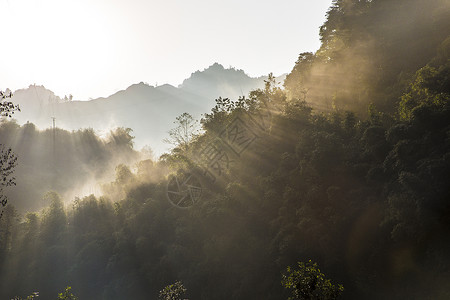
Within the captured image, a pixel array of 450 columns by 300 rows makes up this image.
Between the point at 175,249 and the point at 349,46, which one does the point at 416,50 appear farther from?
the point at 175,249

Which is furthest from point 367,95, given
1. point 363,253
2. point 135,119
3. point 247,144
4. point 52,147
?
point 135,119

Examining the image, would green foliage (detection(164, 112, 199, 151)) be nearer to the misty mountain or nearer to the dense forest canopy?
the dense forest canopy

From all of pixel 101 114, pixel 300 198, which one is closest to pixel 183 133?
pixel 300 198

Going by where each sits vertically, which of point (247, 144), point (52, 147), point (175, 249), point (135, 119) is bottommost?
point (175, 249)

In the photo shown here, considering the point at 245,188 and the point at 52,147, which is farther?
the point at 52,147

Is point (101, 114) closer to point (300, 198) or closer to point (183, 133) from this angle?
point (183, 133)

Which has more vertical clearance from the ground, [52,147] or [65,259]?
[52,147]

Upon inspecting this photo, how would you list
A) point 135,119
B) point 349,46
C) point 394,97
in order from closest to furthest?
point 394,97
point 349,46
point 135,119

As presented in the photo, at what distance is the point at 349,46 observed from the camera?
3027 cm

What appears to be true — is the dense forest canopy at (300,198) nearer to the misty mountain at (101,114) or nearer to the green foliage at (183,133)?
the green foliage at (183,133)

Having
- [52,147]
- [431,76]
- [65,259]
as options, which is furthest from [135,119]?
[431,76]

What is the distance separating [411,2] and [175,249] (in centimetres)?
2876

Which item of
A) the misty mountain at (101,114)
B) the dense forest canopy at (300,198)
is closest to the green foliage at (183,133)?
the dense forest canopy at (300,198)

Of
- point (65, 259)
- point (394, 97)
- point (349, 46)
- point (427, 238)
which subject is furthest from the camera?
point (349, 46)
